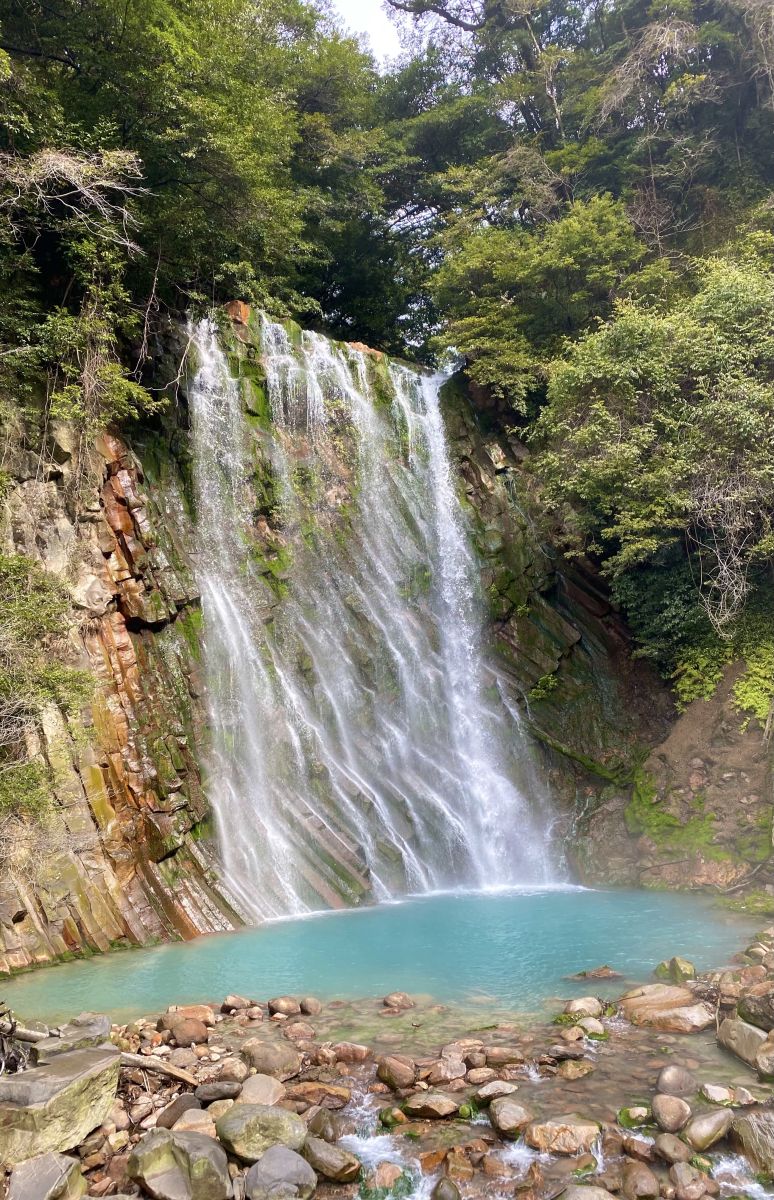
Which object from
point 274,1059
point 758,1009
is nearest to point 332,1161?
point 274,1059

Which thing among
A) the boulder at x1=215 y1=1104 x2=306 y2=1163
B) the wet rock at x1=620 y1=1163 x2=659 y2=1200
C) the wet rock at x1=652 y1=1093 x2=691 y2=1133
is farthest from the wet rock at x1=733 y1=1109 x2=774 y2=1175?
the boulder at x1=215 y1=1104 x2=306 y2=1163

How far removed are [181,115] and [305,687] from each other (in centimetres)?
1080

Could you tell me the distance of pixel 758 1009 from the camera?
6.00m

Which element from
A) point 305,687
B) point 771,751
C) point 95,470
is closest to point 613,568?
point 771,751

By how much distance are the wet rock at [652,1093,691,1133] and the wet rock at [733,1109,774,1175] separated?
303 mm

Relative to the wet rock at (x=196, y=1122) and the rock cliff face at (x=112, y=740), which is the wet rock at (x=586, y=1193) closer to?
the wet rock at (x=196, y=1122)

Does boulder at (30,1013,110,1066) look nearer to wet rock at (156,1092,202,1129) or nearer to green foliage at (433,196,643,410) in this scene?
wet rock at (156,1092,202,1129)

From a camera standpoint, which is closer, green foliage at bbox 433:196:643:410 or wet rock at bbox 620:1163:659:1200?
wet rock at bbox 620:1163:659:1200

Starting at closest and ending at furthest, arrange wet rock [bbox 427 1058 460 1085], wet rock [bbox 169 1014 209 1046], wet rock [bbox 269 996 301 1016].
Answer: wet rock [bbox 427 1058 460 1085]
wet rock [bbox 169 1014 209 1046]
wet rock [bbox 269 996 301 1016]

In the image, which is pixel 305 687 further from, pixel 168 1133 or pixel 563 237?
pixel 563 237

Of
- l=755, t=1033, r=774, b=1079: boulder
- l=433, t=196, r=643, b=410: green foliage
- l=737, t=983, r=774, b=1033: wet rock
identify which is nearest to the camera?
l=755, t=1033, r=774, b=1079: boulder

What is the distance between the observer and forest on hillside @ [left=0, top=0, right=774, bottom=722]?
1288cm

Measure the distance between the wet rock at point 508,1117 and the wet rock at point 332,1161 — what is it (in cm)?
94

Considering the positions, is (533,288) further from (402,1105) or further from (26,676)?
(402,1105)
